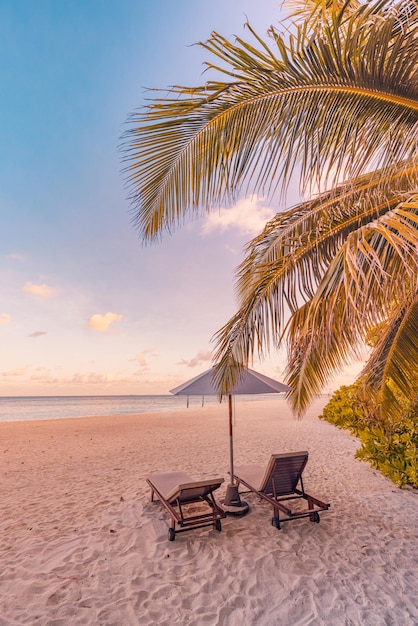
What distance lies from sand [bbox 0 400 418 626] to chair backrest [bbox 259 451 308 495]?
1.40 ft

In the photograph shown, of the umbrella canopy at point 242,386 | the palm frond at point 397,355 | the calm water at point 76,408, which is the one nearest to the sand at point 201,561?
the umbrella canopy at point 242,386

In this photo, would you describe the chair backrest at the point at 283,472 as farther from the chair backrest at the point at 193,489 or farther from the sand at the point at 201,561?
the chair backrest at the point at 193,489

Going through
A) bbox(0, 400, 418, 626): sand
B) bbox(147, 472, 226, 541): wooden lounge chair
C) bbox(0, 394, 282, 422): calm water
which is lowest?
bbox(0, 400, 418, 626): sand

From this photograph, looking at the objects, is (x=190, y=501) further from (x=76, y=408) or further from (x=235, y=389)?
(x=76, y=408)

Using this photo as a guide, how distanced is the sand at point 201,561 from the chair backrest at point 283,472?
0.43 m

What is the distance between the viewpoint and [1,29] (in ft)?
23.7

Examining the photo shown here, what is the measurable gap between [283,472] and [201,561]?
1664 millimetres

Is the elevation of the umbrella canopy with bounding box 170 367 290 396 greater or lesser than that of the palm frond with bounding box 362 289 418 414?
lesser

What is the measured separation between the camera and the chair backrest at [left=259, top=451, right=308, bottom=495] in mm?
4719

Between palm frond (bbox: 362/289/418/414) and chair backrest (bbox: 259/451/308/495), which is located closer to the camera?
palm frond (bbox: 362/289/418/414)

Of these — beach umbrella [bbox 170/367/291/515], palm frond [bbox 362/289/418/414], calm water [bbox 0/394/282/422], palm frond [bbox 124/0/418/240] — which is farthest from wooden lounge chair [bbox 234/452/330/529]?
calm water [bbox 0/394/282/422]

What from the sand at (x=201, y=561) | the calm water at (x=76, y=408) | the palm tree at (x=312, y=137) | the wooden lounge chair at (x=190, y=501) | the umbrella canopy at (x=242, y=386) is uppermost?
the palm tree at (x=312, y=137)

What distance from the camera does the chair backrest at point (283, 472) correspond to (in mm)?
4719

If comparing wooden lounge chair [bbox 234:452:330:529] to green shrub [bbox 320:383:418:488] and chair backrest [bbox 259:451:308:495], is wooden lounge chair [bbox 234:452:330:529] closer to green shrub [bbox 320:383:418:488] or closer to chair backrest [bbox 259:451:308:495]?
chair backrest [bbox 259:451:308:495]
